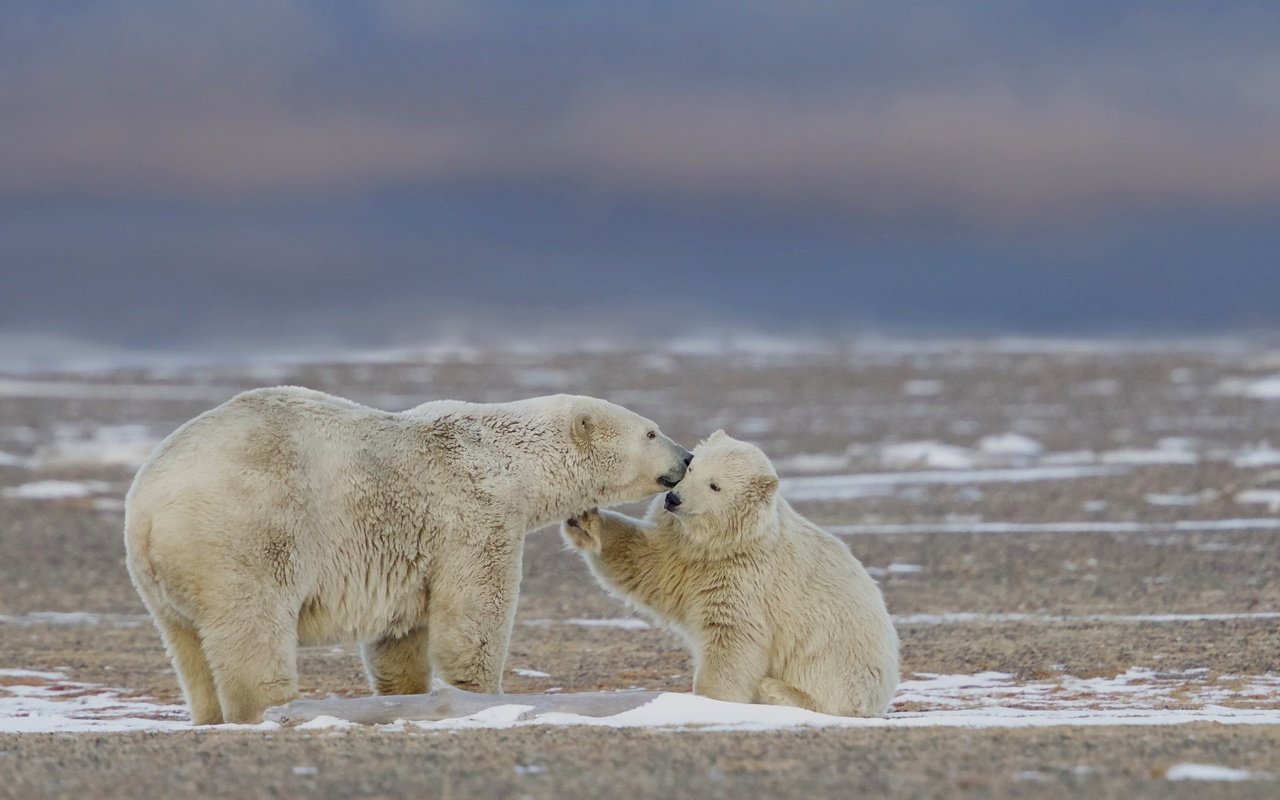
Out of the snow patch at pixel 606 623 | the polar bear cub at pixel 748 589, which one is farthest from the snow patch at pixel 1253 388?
the polar bear cub at pixel 748 589

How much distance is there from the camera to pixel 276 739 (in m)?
6.64

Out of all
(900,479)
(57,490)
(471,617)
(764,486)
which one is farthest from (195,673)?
(900,479)

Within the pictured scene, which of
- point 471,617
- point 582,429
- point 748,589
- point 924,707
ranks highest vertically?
point 582,429

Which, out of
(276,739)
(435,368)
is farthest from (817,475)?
(435,368)

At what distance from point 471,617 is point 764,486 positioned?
174cm

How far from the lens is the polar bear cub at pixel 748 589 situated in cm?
851

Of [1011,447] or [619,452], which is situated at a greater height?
[1011,447]

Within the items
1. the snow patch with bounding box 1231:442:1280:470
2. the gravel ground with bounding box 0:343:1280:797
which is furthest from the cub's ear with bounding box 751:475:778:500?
the snow patch with bounding box 1231:442:1280:470

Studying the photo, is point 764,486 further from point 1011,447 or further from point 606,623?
point 1011,447

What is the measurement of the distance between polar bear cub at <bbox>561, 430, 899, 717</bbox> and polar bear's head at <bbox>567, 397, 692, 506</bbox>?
0.14 meters

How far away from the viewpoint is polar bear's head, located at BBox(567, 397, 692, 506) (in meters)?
8.90

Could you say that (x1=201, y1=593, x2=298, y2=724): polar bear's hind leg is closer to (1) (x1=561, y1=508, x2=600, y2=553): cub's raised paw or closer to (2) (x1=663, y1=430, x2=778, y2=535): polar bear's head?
(1) (x1=561, y1=508, x2=600, y2=553): cub's raised paw

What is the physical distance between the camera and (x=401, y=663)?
28.2 ft

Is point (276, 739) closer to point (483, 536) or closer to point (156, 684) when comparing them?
point (483, 536)
